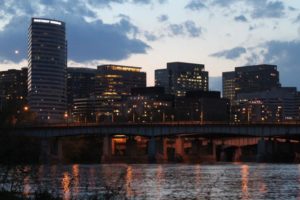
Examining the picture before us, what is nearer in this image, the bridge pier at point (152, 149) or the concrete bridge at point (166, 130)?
the concrete bridge at point (166, 130)

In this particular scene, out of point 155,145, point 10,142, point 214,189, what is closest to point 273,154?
point 155,145

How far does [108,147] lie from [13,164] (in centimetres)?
15397

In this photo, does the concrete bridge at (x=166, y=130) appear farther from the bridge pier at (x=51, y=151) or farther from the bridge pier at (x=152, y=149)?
the bridge pier at (x=51, y=151)

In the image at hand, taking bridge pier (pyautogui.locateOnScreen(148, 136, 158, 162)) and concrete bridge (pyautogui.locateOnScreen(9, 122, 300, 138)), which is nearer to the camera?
concrete bridge (pyautogui.locateOnScreen(9, 122, 300, 138))

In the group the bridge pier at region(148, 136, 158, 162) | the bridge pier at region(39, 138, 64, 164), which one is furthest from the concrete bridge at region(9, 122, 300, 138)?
the bridge pier at region(39, 138, 64, 164)

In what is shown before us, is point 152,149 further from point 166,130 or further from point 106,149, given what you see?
point 106,149

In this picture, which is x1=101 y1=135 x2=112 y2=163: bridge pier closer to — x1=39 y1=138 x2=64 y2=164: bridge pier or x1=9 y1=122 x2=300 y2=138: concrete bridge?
x1=9 y1=122 x2=300 y2=138: concrete bridge

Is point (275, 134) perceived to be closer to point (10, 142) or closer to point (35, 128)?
point (35, 128)

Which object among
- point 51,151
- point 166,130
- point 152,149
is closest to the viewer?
point 166,130

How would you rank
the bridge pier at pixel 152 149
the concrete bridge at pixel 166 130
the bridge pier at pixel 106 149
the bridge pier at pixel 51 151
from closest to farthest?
the concrete bridge at pixel 166 130 → the bridge pier at pixel 51 151 → the bridge pier at pixel 152 149 → the bridge pier at pixel 106 149

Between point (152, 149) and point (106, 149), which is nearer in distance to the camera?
point (152, 149)

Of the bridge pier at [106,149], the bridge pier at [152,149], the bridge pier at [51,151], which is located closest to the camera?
the bridge pier at [51,151]

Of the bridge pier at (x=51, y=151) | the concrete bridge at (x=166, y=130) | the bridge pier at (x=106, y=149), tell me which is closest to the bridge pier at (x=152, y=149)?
the concrete bridge at (x=166, y=130)

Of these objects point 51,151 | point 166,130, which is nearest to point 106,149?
point 51,151
